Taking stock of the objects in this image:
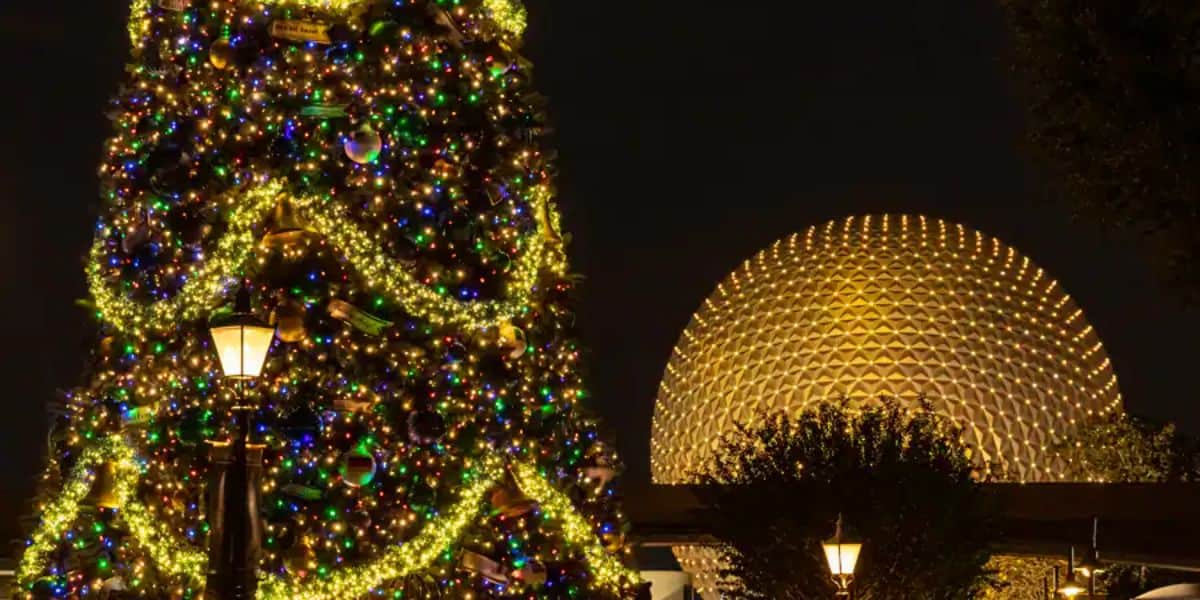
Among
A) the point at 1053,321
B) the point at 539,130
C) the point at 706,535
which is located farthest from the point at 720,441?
the point at 539,130

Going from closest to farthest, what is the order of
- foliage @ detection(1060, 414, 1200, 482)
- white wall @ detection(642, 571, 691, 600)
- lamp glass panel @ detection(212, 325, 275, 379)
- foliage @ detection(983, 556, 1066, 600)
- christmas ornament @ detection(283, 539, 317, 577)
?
lamp glass panel @ detection(212, 325, 275, 379), christmas ornament @ detection(283, 539, 317, 577), foliage @ detection(983, 556, 1066, 600), foliage @ detection(1060, 414, 1200, 482), white wall @ detection(642, 571, 691, 600)

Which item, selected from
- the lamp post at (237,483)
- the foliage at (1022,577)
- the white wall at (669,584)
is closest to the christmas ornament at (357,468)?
the lamp post at (237,483)

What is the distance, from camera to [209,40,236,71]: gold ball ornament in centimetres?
1352

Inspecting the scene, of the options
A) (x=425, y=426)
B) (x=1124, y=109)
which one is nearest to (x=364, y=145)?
(x=425, y=426)

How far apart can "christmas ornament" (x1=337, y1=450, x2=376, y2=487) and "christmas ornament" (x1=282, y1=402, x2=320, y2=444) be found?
30cm

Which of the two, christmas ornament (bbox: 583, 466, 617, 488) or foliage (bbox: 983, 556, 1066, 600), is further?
foliage (bbox: 983, 556, 1066, 600)

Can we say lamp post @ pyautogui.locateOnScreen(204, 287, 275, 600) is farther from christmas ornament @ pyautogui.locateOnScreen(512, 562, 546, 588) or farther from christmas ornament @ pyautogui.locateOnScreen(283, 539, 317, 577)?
christmas ornament @ pyautogui.locateOnScreen(512, 562, 546, 588)

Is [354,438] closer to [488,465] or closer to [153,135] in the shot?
[488,465]

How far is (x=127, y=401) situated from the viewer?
13.7 m

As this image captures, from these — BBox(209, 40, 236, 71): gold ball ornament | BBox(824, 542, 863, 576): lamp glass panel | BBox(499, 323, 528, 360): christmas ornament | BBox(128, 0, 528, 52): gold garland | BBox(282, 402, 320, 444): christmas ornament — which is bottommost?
BBox(824, 542, 863, 576): lamp glass panel

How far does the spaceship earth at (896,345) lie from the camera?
3722cm

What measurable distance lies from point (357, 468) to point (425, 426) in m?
0.60

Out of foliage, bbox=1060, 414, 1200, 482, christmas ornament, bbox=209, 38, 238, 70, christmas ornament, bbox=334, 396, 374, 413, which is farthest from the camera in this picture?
foliage, bbox=1060, 414, 1200, 482

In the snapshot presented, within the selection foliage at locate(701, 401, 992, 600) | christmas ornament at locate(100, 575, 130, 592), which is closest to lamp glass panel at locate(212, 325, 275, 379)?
christmas ornament at locate(100, 575, 130, 592)
